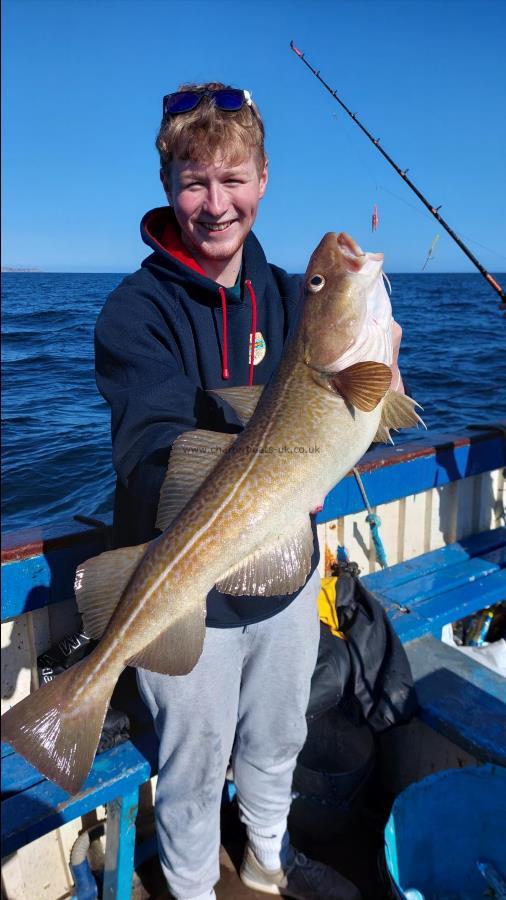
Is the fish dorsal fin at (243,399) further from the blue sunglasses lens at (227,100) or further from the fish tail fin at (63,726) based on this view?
the blue sunglasses lens at (227,100)

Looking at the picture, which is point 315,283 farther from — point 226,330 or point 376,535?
point 376,535

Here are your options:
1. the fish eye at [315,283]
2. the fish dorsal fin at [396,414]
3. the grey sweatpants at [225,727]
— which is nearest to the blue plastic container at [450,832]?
the grey sweatpants at [225,727]

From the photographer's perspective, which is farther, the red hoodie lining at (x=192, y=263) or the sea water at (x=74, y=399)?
the sea water at (x=74, y=399)

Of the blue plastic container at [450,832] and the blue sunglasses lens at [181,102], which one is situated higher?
the blue sunglasses lens at [181,102]

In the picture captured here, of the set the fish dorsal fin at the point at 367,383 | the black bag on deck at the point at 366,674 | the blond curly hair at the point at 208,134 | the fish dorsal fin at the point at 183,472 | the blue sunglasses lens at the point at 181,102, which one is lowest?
the black bag on deck at the point at 366,674

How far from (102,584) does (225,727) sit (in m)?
0.98

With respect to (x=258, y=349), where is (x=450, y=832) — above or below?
below

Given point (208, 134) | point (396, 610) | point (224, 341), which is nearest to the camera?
point (208, 134)

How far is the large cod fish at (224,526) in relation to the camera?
219cm

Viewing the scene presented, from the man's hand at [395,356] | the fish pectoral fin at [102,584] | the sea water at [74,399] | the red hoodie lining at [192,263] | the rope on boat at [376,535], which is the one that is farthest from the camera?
the sea water at [74,399]

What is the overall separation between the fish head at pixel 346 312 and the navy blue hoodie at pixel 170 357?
264 millimetres

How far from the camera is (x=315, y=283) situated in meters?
2.62

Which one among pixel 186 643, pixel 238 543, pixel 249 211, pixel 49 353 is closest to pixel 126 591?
pixel 186 643

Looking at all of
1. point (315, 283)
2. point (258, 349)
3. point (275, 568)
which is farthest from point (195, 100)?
point (275, 568)
